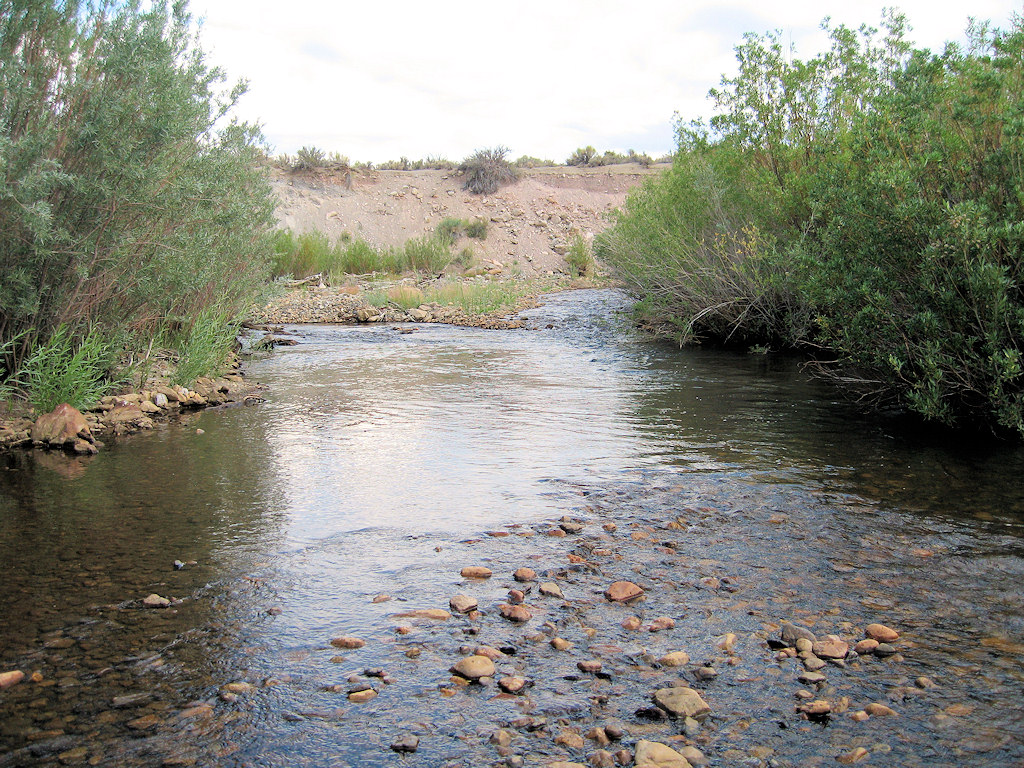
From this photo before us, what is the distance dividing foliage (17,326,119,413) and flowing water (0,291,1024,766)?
73 centimetres

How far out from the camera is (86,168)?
6.79 metres

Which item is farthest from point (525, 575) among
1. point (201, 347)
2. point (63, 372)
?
point (201, 347)

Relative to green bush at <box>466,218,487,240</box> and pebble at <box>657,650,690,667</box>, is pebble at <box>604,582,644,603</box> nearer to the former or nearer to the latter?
pebble at <box>657,650,690,667</box>

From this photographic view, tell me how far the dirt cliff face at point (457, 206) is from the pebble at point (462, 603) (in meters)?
31.1

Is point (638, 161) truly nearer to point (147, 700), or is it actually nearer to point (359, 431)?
point (359, 431)

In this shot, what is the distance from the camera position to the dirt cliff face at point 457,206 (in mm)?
37062

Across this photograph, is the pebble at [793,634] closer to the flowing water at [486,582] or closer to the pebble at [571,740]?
the flowing water at [486,582]

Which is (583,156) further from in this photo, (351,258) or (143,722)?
(143,722)

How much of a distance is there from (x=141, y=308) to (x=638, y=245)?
27.6 feet

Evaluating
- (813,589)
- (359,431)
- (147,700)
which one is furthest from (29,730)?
(359,431)

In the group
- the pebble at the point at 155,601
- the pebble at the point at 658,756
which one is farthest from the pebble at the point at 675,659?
the pebble at the point at 155,601

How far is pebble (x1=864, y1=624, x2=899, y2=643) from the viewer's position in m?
3.16

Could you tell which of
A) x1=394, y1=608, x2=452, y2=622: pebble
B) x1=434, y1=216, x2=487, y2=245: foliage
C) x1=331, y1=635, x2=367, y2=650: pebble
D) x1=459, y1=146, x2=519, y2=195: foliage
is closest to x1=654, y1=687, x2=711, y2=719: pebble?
x1=394, y1=608, x2=452, y2=622: pebble

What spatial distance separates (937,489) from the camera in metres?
5.24
